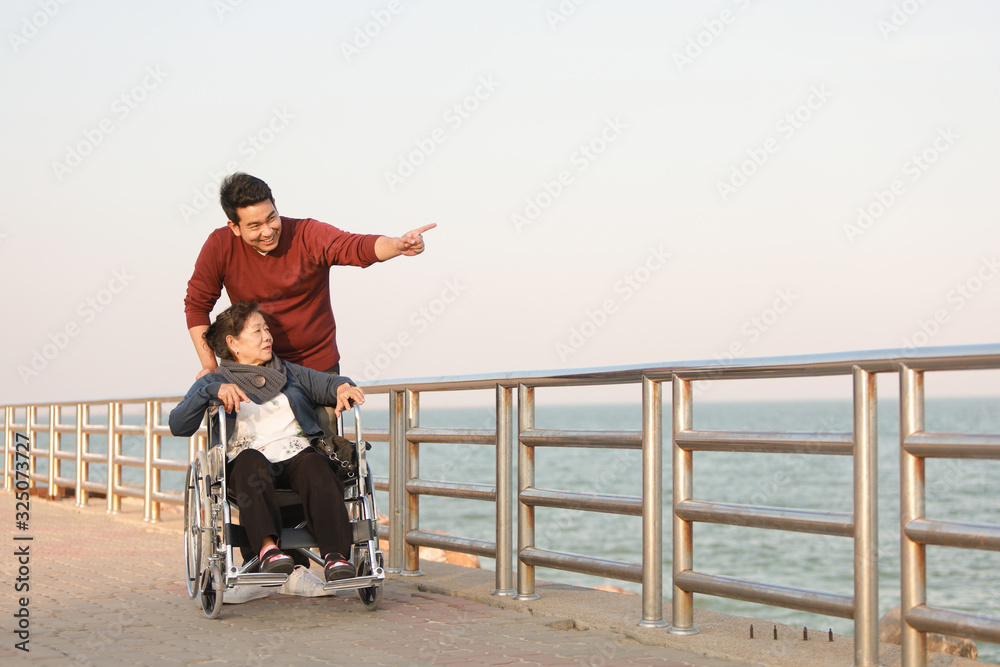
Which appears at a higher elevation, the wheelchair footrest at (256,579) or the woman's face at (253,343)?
the woman's face at (253,343)

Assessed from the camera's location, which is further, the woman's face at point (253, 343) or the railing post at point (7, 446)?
the railing post at point (7, 446)

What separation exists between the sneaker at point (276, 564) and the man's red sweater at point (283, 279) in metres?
1.22

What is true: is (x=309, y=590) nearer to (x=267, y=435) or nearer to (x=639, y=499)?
(x=267, y=435)

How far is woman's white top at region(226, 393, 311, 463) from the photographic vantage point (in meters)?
5.17

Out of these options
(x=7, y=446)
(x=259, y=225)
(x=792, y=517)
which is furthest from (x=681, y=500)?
(x=7, y=446)

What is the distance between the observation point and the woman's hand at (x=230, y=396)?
489cm

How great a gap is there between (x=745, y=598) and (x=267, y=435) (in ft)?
7.57

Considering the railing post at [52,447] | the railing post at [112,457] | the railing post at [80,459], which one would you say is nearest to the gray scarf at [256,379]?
the railing post at [112,457]

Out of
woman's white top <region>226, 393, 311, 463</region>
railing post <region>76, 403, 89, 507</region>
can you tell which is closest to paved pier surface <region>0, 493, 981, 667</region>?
woman's white top <region>226, 393, 311, 463</region>

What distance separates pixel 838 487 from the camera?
46.5 meters

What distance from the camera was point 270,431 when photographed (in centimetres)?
521

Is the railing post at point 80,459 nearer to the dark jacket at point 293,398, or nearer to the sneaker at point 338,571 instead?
the dark jacket at point 293,398

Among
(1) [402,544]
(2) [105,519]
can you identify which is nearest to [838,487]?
(2) [105,519]

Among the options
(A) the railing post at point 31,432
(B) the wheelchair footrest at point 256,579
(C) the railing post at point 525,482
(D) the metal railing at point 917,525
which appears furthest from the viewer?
(A) the railing post at point 31,432
